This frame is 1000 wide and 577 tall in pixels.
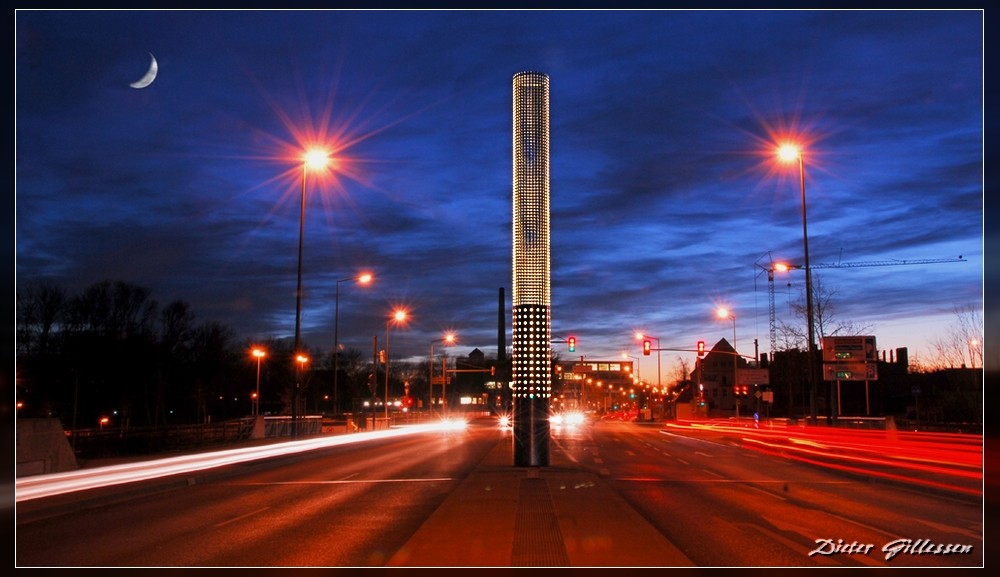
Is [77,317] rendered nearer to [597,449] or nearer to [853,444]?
[597,449]

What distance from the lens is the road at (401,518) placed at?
37.2 ft

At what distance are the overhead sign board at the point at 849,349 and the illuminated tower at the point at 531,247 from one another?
1036 inches

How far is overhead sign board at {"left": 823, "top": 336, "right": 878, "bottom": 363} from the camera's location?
40.5 m

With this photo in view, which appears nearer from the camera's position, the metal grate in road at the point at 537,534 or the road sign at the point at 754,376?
the metal grate in road at the point at 537,534

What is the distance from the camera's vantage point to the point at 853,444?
33156 millimetres

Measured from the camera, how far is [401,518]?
616 inches

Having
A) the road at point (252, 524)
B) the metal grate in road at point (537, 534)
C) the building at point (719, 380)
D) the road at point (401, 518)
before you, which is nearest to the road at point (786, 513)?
the road at point (401, 518)

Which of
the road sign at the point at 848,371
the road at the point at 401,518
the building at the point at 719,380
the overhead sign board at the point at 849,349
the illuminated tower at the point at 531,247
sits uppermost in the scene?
the illuminated tower at the point at 531,247

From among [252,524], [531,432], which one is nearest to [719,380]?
[531,432]

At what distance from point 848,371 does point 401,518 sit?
1210 inches

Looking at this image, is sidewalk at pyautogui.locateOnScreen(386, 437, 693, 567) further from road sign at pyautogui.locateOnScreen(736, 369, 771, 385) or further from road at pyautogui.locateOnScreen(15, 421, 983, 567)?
road sign at pyautogui.locateOnScreen(736, 369, 771, 385)

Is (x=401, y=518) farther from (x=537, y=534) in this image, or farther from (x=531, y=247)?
(x=531, y=247)

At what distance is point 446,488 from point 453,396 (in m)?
146

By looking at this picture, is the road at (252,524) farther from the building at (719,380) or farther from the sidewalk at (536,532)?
the building at (719,380)
